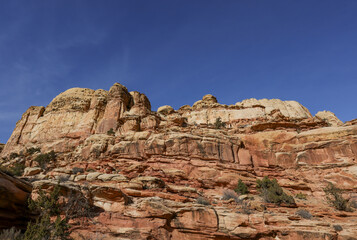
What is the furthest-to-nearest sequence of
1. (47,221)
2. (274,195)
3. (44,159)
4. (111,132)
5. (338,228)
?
(111,132) → (44,159) → (274,195) → (338,228) → (47,221)

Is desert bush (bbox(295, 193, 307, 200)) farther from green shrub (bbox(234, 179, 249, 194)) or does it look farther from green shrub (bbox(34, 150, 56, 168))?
green shrub (bbox(34, 150, 56, 168))

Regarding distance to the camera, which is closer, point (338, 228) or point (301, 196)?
point (338, 228)

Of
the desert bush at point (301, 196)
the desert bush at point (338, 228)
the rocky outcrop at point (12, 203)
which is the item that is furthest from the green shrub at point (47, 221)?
the desert bush at point (301, 196)

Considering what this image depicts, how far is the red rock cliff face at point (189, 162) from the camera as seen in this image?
40.2 feet

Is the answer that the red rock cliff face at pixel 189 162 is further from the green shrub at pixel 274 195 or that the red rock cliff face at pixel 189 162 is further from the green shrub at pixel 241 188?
the green shrub at pixel 241 188

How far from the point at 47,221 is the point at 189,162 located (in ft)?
55.5

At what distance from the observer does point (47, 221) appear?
30.7ft

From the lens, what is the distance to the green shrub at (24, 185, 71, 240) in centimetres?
877

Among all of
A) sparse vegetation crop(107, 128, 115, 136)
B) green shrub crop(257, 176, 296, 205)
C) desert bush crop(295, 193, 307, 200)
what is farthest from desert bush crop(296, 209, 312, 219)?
sparse vegetation crop(107, 128, 115, 136)

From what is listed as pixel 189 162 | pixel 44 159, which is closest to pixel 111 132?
pixel 44 159

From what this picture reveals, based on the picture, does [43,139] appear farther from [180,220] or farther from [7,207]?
[180,220]

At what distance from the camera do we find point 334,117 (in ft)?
167

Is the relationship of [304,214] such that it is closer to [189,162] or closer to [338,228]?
[338,228]

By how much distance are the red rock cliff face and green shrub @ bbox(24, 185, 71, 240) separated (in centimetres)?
112
